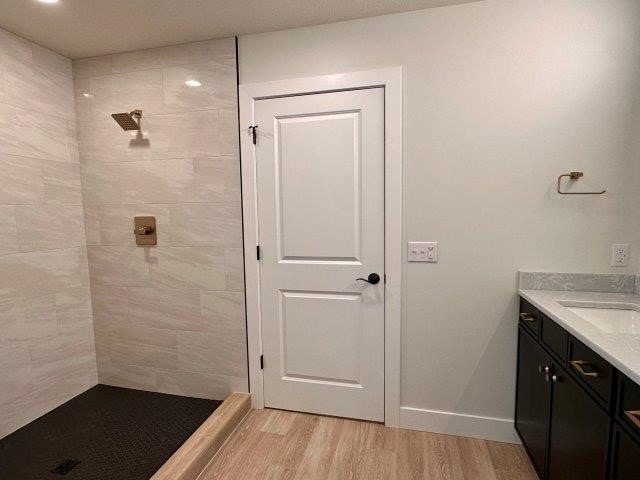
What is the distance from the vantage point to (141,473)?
5.43 feet

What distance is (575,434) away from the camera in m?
1.23

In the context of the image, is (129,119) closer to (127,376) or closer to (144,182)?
(144,182)

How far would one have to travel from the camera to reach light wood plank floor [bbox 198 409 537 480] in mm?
1707

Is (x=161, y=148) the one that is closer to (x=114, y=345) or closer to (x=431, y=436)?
(x=114, y=345)

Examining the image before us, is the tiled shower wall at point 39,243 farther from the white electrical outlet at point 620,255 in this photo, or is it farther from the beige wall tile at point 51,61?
the white electrical outlet at point 620,255

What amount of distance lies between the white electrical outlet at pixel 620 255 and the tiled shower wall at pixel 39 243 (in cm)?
339

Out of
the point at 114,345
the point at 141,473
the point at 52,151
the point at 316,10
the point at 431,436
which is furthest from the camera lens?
the point at 114,345

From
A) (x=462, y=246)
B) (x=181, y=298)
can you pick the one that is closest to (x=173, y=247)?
(x=181, y=298)

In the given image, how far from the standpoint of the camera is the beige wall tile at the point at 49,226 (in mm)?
2047

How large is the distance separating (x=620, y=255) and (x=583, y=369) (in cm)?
90

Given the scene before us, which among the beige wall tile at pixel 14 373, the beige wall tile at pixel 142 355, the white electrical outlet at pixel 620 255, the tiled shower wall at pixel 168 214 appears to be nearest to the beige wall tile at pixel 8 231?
the tiled shower wall at pixel 168 214

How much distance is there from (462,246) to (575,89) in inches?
38.4

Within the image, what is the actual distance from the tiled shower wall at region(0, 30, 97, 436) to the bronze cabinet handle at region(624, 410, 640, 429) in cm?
297

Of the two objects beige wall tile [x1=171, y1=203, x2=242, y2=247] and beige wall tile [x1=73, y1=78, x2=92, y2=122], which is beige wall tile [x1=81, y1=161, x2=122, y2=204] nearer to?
beige wall tile [x1=73, y1=78, x2=92, y2=122]
